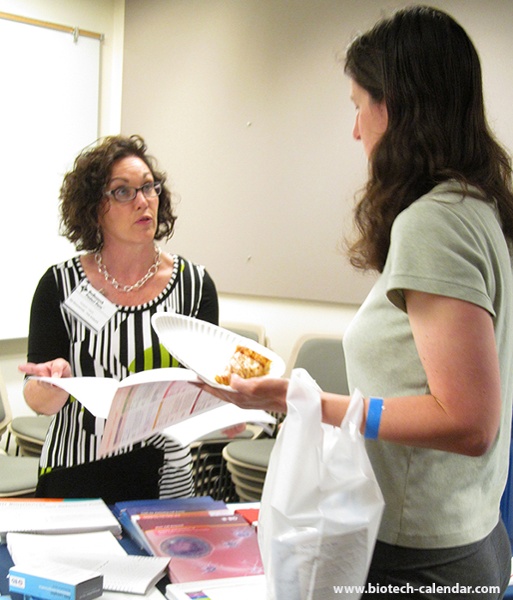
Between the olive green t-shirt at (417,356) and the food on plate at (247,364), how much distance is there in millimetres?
391

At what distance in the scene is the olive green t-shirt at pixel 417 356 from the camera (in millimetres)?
908

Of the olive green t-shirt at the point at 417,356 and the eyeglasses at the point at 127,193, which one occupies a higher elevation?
the eyeglasses at the point at 127,193

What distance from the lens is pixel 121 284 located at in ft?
6.28

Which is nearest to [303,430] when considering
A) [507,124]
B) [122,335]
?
[122,335]

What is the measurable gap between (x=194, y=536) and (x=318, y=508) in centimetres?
54

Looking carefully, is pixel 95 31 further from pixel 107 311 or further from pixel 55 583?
pixel 55 583

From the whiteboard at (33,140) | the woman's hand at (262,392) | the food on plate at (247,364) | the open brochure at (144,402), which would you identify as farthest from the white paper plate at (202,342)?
the whiteboard at (33,140)

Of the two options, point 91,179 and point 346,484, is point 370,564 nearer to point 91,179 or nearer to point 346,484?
point 346,484

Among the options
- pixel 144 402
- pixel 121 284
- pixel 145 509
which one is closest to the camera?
pixel 144 402

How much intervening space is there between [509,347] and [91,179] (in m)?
1.34

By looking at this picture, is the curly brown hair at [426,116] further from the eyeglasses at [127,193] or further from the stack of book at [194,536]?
Result: the eyeglasses at [127,193]

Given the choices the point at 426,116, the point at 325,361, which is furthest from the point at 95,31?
the point at 426,116

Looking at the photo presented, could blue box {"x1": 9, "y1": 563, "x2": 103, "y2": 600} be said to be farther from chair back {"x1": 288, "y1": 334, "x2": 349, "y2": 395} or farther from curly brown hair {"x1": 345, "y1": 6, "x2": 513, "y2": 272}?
chair back {"x1": 288, "y1": 334, "x2": 349, "y2": 395}

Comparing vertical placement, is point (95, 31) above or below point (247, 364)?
above
